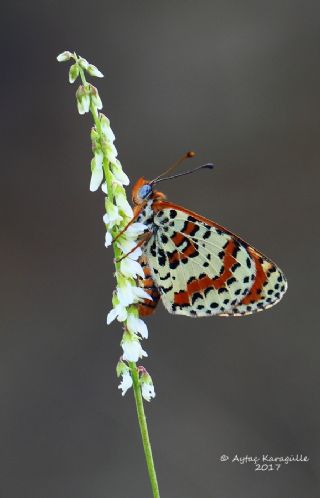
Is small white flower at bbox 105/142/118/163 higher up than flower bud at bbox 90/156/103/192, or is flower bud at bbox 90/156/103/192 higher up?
small white flower at bbox 105/142/118/163

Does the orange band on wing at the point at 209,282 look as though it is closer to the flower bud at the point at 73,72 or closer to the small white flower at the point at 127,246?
the small white flower at the point at 127,246

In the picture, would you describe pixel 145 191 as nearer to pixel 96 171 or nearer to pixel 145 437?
pixel 96 171

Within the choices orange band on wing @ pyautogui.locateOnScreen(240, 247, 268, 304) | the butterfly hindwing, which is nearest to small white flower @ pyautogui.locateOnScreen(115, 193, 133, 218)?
the butterfly hindwing

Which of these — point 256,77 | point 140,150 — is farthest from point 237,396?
point 256,77

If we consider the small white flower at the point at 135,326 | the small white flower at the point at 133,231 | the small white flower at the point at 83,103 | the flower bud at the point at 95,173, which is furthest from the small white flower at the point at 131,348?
the small white flower at the point at 83,103

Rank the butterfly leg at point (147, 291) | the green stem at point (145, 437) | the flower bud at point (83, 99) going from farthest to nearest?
the butterfly leg at point (147, 291)
the flower bud at point (83, 99)
the green stem at point (145, 437)

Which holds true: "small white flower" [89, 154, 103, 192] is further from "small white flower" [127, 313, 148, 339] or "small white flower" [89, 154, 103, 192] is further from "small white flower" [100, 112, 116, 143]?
"small white flower" [127, 313, 148, 339]

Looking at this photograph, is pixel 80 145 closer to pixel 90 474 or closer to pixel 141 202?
pixel 90 474
